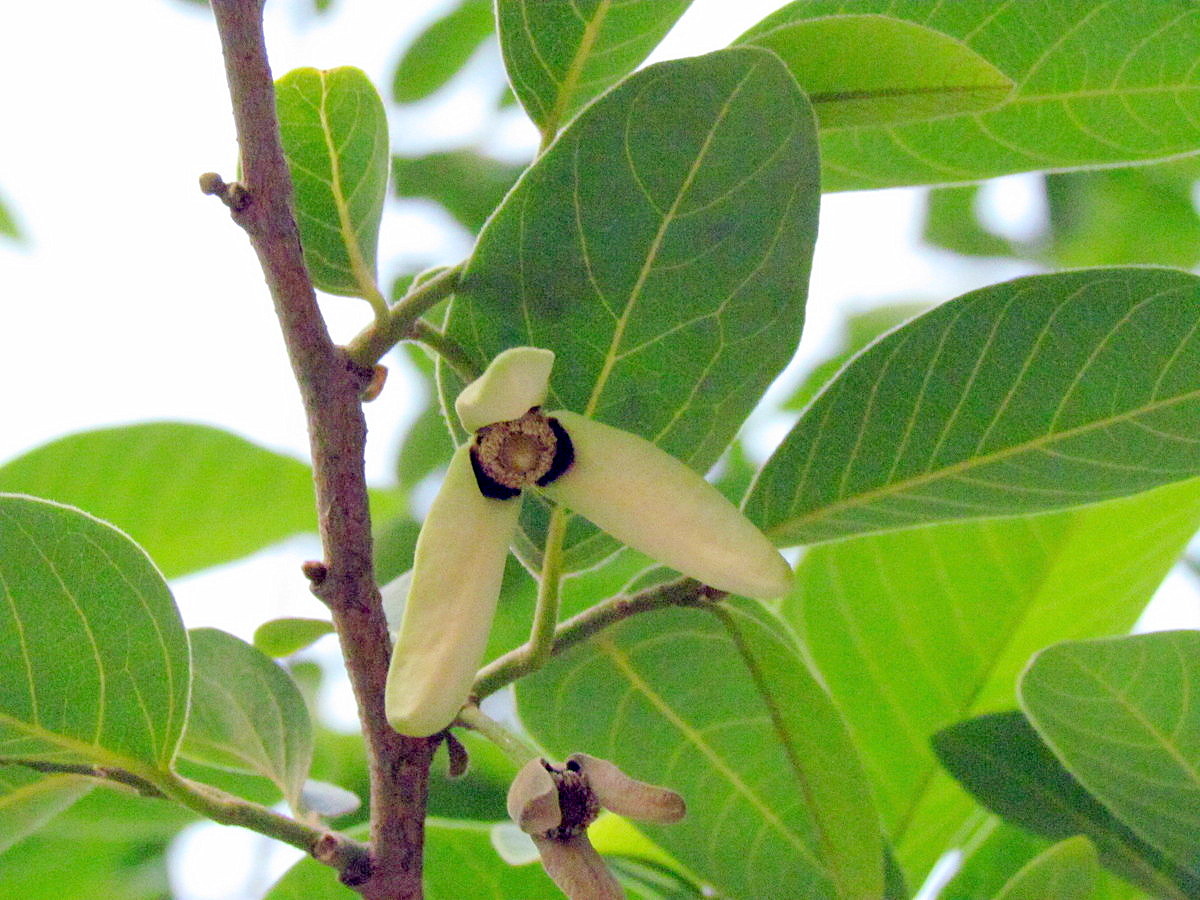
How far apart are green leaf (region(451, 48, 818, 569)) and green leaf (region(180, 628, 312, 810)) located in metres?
0.33

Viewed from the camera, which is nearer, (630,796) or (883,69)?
(630,796)

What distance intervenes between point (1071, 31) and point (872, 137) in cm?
14

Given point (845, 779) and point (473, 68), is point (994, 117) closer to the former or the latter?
point (845, 779)

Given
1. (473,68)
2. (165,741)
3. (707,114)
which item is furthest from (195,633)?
(473,68)

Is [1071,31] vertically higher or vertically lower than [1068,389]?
higher

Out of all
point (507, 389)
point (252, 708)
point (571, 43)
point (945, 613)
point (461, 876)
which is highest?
point (571, 43)

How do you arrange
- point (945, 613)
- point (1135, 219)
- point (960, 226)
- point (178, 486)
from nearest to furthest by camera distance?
point (945, 613), point (178, 486), point (1135, 219), point (960, 226)

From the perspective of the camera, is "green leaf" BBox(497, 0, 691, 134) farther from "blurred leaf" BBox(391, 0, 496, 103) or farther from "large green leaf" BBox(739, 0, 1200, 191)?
"blurred leaf" BBox(391, 0, 496, 103)

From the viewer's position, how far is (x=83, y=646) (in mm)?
750

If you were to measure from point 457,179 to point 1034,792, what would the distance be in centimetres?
142

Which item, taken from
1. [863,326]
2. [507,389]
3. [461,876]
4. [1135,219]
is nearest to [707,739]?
[461,876]

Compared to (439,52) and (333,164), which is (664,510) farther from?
(439,52)

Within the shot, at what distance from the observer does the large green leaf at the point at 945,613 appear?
1.21 metres

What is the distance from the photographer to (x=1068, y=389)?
766 millimetres
